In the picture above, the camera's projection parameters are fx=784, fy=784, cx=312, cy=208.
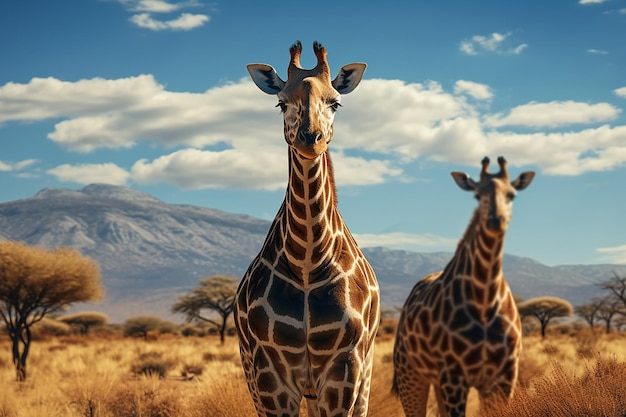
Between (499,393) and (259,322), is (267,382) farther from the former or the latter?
(499,393)

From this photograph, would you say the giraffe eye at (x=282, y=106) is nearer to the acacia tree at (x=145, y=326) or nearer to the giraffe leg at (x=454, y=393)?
the giraffe leg at (x=454, y=393)

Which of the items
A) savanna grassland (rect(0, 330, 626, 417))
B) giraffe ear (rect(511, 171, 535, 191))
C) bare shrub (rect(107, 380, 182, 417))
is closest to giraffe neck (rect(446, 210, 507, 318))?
giraffe ear (rect(511, 171, 535, 191))

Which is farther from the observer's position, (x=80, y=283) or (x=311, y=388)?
(x=80, y=283)

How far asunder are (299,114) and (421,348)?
3.87 m

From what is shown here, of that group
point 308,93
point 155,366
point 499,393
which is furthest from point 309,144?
point 155,366

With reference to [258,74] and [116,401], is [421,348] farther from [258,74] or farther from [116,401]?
[116,401]

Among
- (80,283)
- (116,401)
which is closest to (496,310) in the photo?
(116,401)

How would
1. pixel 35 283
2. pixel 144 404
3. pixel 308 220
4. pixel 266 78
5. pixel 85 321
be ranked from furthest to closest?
pixel 85 321 < pixel 35 283 < pixel 144 404 < pixel 266 78 < pixel 308 220

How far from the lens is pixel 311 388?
556 centimetres

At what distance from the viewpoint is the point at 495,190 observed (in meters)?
6.54

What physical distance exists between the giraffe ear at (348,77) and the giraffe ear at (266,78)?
421mm

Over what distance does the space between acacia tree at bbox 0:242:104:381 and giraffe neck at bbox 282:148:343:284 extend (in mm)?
16730

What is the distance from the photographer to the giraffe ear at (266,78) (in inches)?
226

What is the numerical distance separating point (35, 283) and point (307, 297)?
1800 cm
